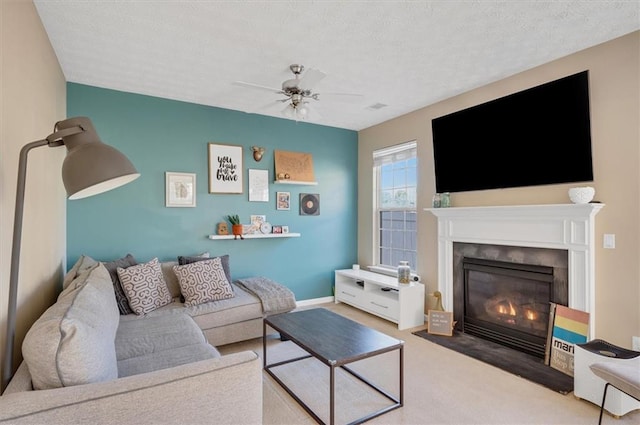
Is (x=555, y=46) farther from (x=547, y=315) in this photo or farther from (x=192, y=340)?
(x=192, y=340)

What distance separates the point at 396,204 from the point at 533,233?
1.90 meters

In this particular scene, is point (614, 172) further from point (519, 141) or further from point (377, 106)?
point (377, 106)

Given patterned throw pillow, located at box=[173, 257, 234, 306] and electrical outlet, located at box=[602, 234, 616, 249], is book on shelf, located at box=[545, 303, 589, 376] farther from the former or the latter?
patterned throw pillow, located at box=[173, 257, 234, 306]

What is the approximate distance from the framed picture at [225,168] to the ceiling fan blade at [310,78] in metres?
1.71

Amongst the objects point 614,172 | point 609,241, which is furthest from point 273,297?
point 614,172

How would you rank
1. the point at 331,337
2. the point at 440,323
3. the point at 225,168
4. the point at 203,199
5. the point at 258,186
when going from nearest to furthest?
the point at 331,337
the point at 440,323
the point at 203,199
the point at 225,168
the point at 258,186

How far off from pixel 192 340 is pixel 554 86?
11.5 ft

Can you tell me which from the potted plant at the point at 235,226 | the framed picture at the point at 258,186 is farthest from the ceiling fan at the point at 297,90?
the potted plant at the point at 235,226

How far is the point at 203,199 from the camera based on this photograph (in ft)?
13.3

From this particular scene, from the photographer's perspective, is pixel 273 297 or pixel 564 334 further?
pixel 273 297

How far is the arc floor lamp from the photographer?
4.07 feet

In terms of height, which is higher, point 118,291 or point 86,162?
point 86,162

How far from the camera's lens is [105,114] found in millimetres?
3561

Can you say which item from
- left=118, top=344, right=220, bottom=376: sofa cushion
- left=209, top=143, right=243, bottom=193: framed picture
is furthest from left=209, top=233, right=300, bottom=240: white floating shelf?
left=118, top=344, right=220, bottom=376: sofa cushion
